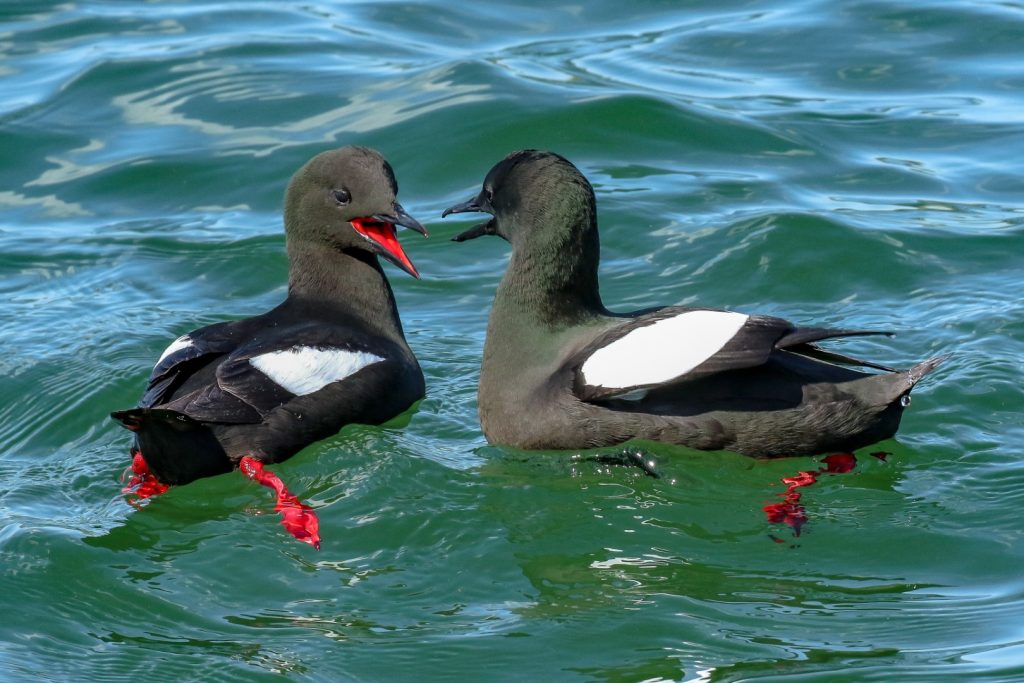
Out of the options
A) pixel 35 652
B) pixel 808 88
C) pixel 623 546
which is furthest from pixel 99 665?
pixel 808 88

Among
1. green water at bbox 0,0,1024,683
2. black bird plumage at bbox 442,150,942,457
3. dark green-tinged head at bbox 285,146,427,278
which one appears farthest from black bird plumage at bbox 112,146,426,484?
black bird plumage at bbox 442,150,942,457

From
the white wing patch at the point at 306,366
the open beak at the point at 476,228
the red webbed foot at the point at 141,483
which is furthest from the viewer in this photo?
the open beak at the point at 476,228

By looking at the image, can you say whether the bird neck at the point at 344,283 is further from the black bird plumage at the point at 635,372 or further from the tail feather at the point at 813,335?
the tail feather at the point at 813,335

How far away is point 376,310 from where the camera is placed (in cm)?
827

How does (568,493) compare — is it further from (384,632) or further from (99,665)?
(99,665)

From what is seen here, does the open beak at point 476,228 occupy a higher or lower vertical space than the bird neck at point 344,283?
higher

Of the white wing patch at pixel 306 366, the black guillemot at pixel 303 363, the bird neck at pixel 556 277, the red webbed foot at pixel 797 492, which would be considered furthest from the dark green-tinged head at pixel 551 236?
the red webbed foot at pixel 797 492

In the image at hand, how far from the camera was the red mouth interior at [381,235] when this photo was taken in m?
8.16

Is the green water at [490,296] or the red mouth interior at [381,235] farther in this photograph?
the red mouth interior at [381,235]

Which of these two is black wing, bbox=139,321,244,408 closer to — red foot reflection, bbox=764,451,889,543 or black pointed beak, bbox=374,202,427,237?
black pointed beak, bbox=374,202,427,237

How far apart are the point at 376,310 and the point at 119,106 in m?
6.34

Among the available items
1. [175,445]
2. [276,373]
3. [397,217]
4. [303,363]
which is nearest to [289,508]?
[175,445]

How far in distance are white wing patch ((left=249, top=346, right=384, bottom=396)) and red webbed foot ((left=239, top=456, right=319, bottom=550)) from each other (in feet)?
1.43

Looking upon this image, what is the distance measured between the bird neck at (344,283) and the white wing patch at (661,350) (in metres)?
1.67
